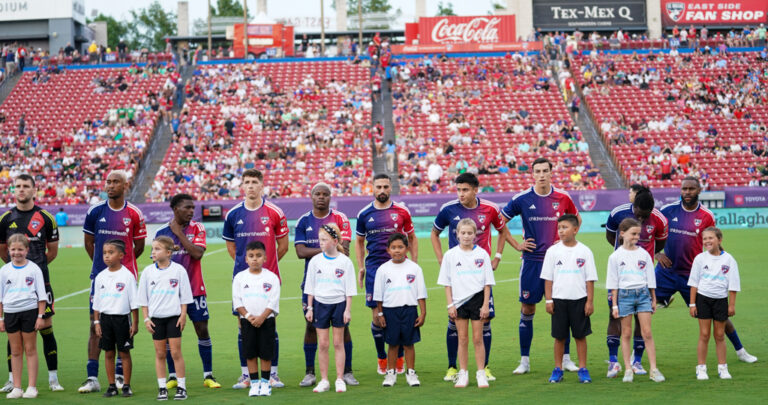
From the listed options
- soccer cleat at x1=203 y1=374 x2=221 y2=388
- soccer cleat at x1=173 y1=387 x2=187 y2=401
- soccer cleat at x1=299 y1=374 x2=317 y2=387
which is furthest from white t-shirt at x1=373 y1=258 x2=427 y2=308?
soccer cleat at x1=173 y1=387 x2=187 y2=401

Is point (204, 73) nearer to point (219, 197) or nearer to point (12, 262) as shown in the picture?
point (219, 197)

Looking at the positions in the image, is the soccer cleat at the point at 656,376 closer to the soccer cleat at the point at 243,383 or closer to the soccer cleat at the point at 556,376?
the soccer cleat at the point at 556,376

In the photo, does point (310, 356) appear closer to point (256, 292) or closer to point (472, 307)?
point (256, 292)

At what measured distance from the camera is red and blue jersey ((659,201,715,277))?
11.0 m

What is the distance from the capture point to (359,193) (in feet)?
123

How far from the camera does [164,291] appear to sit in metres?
9.34

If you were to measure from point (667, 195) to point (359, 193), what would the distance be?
504 inches

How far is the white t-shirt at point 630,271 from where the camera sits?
31.4 ft

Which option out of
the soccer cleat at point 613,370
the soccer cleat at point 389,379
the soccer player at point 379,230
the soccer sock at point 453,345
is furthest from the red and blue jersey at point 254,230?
the soccer cleat at point 613,370

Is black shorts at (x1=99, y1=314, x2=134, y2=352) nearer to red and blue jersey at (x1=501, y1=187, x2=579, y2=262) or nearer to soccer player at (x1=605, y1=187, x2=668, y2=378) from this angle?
red and blue jersey at (x1=501, y1=187, x2=579, y2=262)

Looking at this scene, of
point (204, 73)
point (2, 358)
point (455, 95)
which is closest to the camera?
point (2, 358)

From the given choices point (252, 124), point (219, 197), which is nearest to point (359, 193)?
point (219, 197)

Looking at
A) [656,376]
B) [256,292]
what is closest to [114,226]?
[256,292]

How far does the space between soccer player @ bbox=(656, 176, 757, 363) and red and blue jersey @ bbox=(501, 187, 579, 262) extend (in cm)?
138
